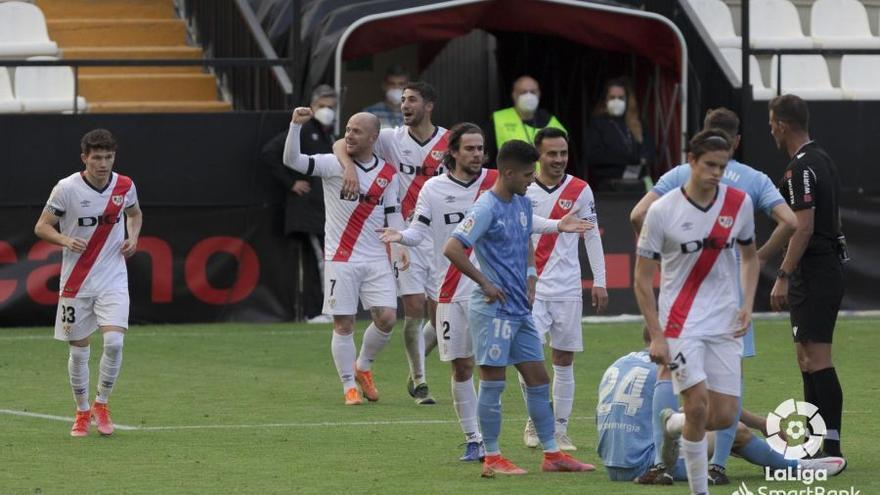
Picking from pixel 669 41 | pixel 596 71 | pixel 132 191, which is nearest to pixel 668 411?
pixel 132 191

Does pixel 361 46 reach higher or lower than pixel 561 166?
higher

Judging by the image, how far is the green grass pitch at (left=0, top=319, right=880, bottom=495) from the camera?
30.1 ft

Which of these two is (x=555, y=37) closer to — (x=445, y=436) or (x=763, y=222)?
(x=763, y=222)

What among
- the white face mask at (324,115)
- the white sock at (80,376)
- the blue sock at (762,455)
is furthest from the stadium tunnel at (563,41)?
the blue sock at (762,455)

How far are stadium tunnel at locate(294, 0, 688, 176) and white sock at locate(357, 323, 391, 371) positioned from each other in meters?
5.40

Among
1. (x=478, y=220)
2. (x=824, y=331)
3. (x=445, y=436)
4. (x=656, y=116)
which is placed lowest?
(x=445, y=436)

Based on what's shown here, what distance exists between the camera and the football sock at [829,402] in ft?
31.3

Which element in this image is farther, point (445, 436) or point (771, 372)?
point (771, 372)

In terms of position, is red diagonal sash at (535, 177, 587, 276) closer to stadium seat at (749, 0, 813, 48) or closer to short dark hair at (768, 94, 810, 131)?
short dark hair at (768, 94, 810, 131)

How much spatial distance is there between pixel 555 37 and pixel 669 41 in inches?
89.9

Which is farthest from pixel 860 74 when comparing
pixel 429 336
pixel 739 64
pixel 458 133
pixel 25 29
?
pixel 458 133

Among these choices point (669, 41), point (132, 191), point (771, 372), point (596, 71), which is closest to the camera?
point (132, 191)

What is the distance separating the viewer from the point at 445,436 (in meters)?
10.9

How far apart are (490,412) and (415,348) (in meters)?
3.44
